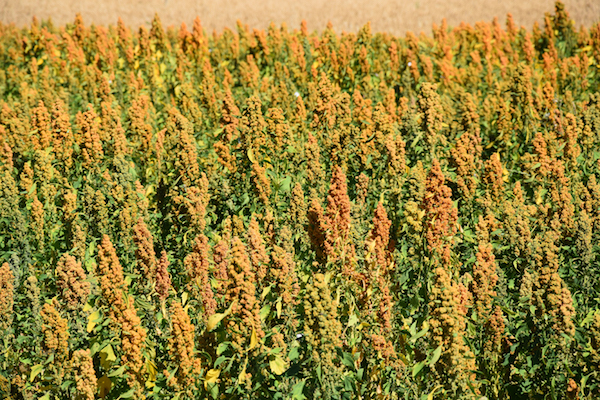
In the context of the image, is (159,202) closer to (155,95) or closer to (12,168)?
(12,168)

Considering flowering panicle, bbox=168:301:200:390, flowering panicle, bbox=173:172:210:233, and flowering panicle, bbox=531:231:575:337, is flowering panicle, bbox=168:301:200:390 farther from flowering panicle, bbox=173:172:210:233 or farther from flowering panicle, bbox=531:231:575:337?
flowering panicle, bbox=531:231:575:337

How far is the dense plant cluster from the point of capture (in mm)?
4152

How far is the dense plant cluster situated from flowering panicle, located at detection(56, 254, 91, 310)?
0.02 m

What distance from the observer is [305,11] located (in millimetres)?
15352

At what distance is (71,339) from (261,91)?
5.36 metres

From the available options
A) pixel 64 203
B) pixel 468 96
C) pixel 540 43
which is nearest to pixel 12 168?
pixel 64 203

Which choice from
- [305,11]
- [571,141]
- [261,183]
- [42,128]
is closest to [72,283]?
[261,183]

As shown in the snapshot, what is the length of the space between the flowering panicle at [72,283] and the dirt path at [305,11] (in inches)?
Result: 403

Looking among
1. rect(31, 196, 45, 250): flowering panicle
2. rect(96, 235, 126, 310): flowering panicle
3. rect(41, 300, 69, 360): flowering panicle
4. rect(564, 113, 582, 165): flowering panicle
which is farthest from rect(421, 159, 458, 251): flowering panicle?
rect(31, 196, 45, 250): flowering panicle

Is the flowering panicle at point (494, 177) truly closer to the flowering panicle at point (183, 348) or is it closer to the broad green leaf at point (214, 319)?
the broad green leaf at point (214, 319)

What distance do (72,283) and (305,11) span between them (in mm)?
11799

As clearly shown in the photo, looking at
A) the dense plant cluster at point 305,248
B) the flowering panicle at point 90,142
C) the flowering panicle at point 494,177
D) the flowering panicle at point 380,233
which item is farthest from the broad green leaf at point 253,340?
the flowering panicle at point 90,142

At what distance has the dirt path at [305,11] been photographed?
14180mm

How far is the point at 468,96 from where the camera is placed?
700 centimetres
